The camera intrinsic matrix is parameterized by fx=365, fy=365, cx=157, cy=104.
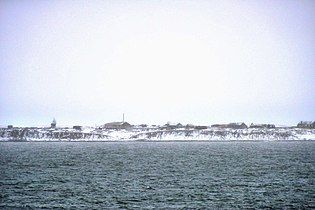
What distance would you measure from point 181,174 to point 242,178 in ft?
34.8

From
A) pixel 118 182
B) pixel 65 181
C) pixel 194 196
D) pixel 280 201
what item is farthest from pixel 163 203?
pixel 65 181

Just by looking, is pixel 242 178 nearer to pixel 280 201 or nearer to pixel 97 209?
pixel 280 201

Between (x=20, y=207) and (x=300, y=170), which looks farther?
(x=300, y=170)

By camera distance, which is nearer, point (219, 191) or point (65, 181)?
point (219, 191)

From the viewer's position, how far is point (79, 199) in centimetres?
4078

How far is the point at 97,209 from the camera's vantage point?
118ft

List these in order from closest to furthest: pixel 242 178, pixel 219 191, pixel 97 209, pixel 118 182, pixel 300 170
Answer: pixel 97 209
pixel 219 191
pixel 118 182
pixel 242 178
pixel 300 170

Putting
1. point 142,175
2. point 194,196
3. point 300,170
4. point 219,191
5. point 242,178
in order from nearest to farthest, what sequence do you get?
1. point 194,196
2. point 219,191
3. point 242,178
4. point 142,175
5. point 300,170

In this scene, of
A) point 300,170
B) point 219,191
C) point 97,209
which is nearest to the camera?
point 97,209

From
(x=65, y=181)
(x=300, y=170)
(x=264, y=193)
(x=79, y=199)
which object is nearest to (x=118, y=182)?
(x=65, y=181)

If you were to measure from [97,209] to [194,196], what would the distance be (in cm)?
1211

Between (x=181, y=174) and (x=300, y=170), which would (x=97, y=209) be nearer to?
(x=181, y=174)

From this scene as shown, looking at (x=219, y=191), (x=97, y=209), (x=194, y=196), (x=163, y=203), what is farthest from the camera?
(x=219, y=191)

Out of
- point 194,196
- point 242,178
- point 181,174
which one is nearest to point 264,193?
point 194,196
